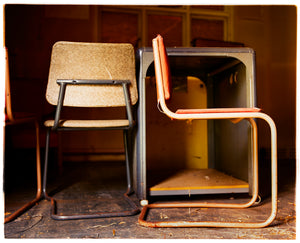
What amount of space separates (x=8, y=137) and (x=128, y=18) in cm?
222

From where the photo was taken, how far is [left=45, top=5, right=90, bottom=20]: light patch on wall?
3.29 m

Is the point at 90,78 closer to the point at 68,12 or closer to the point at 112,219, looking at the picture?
the point at 112,219

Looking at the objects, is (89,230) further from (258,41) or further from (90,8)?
(258,41)

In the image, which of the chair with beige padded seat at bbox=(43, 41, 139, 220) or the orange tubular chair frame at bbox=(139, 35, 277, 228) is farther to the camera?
the chair with beige padded seat at bbox=(43, 41, 139, 220)

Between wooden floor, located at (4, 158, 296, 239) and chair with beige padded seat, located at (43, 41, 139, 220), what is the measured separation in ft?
0.34

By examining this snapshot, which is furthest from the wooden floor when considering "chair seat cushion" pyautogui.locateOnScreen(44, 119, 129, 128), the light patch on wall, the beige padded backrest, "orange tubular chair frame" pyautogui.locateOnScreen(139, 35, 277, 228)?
the light patch on wall

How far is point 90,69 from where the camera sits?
4.35 feet

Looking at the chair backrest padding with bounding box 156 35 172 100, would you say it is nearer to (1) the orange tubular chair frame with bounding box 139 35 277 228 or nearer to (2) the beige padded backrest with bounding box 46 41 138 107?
(1) the orange tubular chair frame with bounding box 139 35 277 228

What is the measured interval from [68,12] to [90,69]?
2396mm

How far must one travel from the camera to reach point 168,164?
6.62ft

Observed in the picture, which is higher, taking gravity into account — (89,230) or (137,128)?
(137,128)

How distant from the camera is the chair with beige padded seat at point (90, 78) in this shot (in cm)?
131

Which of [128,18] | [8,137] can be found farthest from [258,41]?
[8,137]

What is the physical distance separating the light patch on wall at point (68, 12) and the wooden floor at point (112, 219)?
2197mm
